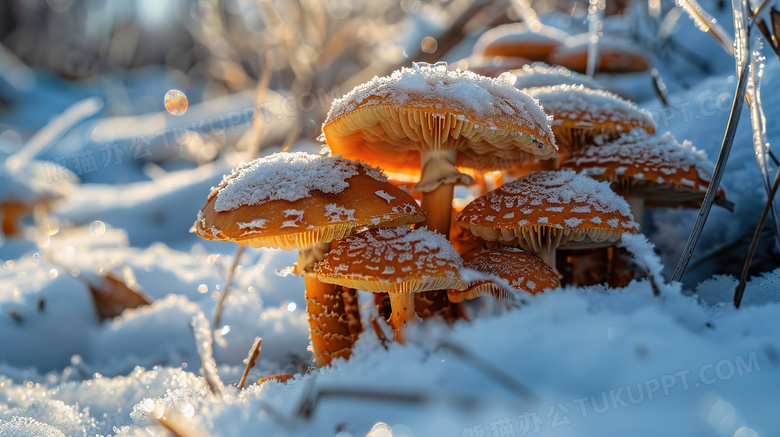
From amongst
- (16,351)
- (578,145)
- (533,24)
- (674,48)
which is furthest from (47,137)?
(674,48)

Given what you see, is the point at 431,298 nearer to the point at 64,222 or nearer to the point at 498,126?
the point at 498,126

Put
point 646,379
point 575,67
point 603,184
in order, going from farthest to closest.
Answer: point 575,67 → point 603,184 → point 646,379

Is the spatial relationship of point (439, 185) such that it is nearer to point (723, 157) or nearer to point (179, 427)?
point (723, 157)

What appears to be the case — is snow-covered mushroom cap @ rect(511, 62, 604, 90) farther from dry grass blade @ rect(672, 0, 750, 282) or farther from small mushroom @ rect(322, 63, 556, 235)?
dry grass blade @ rect(672, 0, 750, 282)

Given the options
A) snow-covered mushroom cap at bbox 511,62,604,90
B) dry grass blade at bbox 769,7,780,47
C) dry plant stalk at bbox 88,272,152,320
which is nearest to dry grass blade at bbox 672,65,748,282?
dry grass blade at bbox 769,7,780,47

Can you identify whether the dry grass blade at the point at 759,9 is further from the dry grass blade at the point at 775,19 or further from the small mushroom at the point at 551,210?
the small mushroom at the point at 551,210

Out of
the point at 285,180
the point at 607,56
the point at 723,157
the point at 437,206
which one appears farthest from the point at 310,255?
the point at 607,56

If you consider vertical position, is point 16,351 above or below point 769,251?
below
